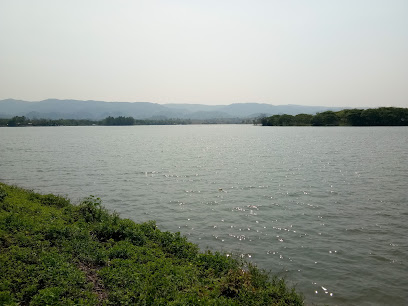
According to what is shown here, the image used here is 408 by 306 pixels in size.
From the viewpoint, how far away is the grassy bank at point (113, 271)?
9.25 meters

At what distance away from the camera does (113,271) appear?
11.0 metres

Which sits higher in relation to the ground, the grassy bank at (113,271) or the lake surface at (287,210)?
the grassy bank at (113,271)

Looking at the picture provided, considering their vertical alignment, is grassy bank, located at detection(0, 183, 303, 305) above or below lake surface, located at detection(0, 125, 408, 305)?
above

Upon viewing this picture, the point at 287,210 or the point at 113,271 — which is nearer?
the point at 113,271

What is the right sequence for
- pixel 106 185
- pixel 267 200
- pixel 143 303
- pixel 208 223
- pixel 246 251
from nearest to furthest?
1. pixel 143 303
2. pixel 246 251
3. pixel 208 223
4. pixel 267 200
5. pixel 106 185

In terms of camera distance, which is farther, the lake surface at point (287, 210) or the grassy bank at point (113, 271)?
the lake surface at point (287, 210)

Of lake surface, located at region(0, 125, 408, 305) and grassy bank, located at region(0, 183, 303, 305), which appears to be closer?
grassy bank, located at region(0, 183, 303, 305)

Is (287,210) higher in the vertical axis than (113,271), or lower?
lower

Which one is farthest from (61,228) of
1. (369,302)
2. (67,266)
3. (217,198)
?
(217,198)

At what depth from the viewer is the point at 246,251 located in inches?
653

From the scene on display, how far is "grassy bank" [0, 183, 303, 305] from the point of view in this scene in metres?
9.25

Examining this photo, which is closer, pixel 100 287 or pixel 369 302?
pixel 100 287

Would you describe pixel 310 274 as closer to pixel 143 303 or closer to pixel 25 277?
pixel 143 303

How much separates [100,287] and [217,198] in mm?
18380
